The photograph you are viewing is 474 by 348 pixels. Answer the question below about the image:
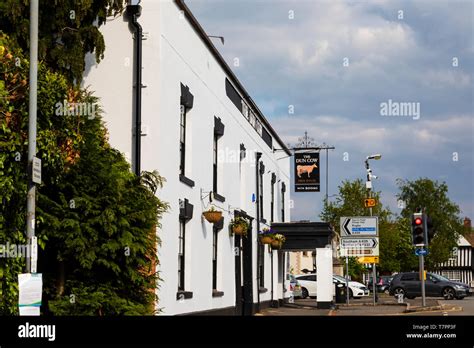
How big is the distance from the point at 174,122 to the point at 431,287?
3511 centimetres

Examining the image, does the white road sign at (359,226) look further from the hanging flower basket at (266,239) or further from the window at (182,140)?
the window at (182,140)

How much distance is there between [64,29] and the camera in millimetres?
16781

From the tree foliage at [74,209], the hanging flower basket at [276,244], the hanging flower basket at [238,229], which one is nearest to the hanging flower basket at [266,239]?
the hanging flower basket at [276,244]

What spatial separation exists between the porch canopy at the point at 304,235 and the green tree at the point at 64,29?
66.4 feet

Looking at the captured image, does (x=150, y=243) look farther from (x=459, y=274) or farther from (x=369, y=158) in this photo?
(x=459, y=274)

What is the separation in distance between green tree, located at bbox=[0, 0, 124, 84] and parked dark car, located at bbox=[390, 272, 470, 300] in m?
36.7

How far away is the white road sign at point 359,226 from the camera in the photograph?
34.2 m

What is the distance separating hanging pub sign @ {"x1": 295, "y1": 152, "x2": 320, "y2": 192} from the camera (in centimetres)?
4103

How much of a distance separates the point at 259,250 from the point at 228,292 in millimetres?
6451

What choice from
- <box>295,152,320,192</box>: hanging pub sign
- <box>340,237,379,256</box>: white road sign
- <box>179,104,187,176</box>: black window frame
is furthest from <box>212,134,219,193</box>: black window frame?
<box>295,152,320,192</box>: hanging pub sign

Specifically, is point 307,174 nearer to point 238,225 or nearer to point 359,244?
point 359,244

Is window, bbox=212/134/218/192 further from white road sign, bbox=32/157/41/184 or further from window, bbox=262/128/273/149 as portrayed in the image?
white road sign, bbox=32/157/41/184

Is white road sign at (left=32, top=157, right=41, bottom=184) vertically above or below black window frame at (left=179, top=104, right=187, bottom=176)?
below

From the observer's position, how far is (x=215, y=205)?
23.9m
